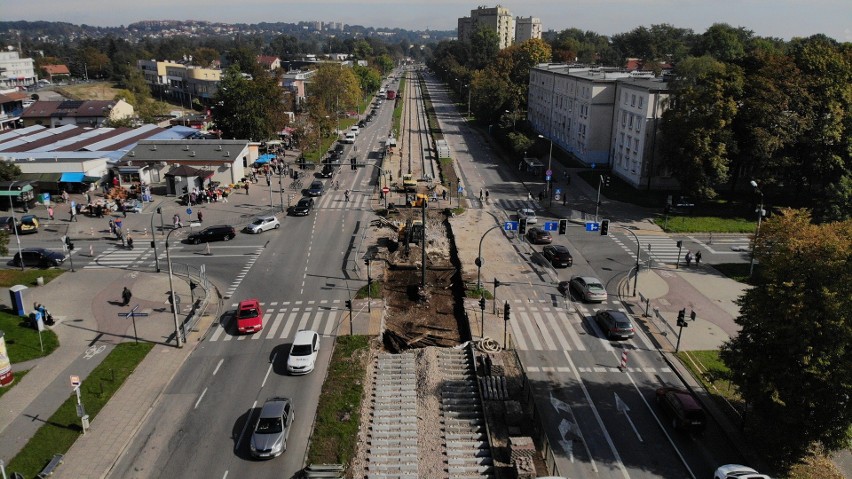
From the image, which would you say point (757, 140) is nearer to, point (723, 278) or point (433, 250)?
point (723, 278)

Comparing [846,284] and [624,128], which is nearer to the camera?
[846,284]

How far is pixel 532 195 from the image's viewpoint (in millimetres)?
65312

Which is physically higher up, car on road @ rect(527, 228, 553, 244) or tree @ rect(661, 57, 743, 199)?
tree @ rect(661, 57, 743, 199)

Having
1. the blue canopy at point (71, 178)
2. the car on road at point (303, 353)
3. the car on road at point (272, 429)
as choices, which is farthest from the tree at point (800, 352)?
the blue canopy at point (71, 178)

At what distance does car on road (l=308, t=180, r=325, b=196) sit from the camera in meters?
64.4

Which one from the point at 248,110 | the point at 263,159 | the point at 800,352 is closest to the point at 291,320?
the point at 800,352

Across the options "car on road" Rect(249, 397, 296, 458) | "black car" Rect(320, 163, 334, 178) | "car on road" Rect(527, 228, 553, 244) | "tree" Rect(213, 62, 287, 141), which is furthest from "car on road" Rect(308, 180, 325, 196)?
"car on road" Rect(249, 397, 296, 458)

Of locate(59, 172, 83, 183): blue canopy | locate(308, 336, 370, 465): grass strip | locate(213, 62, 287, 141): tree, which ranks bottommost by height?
locate(308, 336, 370, 465): grass strip

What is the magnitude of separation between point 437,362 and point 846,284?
17.5m

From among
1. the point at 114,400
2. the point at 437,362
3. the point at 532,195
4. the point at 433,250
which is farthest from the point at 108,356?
the point at 532,195

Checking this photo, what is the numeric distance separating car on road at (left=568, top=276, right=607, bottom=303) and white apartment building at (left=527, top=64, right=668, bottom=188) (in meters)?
29.4

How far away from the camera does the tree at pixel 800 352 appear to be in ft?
68.8

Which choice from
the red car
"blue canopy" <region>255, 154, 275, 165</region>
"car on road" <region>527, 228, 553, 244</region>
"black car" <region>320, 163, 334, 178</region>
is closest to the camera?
the red car

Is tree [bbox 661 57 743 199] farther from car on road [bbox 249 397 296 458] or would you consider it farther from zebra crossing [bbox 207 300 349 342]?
A: car on road [bbox 249 397 296 458]
